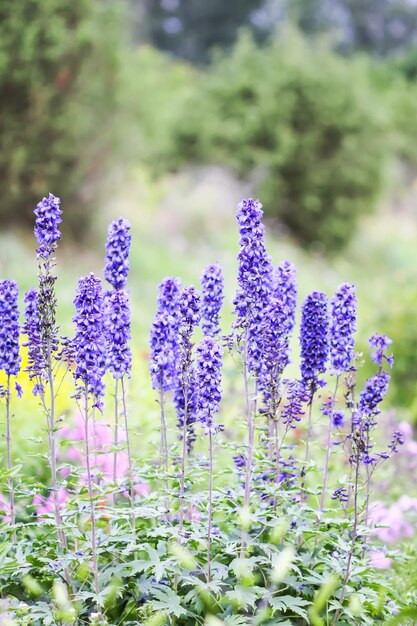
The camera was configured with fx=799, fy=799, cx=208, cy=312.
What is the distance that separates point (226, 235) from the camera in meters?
15.7

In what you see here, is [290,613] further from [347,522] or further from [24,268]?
[24,268]

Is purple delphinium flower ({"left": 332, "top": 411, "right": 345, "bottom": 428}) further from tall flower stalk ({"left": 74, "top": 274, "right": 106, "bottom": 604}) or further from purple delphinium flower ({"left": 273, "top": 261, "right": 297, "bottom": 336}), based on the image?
tall flower stalk ({"left": 74, "top": 274, "right": 106, "bottom": 604})

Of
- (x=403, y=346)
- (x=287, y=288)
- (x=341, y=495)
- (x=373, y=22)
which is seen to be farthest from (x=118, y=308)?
(x=373, y=22)

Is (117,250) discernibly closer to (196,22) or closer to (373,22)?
(196,22)

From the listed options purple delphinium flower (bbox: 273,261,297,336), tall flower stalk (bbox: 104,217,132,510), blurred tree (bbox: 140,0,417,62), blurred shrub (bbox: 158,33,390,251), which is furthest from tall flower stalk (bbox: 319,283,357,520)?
blurred tree (bbox: 140,0,417,62)

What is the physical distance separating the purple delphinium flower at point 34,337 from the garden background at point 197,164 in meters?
1.94

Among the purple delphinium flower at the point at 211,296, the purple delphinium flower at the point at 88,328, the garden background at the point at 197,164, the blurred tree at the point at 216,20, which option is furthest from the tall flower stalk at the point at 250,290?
the blurred tree at the point at 216,20

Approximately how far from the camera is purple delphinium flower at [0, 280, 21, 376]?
3.02 metres

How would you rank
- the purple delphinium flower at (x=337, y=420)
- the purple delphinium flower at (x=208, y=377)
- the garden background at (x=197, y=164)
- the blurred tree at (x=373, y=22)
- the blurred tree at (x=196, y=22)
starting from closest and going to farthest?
the purple delphinium flower at (x=208, y=377), the purple delphinium flower at (x=337, y=420), the garden background at (x=197, y=164), the blurred tree at (x=196, y=22), the blurred tree at (x=373, y=22)

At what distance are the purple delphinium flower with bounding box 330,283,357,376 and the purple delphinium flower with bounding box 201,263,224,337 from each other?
455 millimetres

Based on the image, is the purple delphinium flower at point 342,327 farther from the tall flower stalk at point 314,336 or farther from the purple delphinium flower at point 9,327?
the purple delphinium flower at point 9,327

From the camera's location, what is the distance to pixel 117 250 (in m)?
3.12

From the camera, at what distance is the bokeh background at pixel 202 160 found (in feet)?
38.3

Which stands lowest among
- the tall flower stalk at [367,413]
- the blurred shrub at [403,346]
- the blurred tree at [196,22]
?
the tall flower stalk at [367,413]
